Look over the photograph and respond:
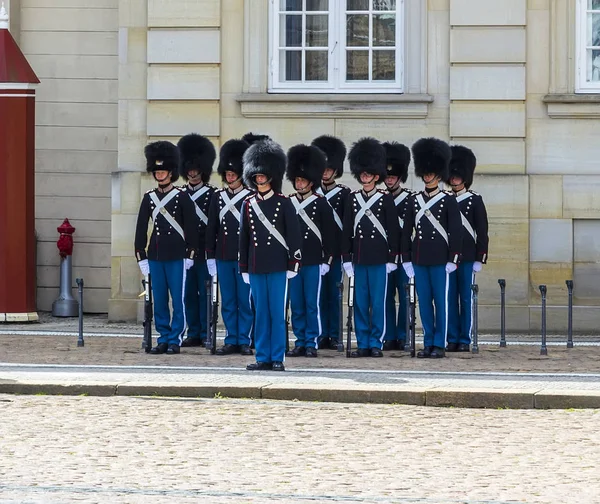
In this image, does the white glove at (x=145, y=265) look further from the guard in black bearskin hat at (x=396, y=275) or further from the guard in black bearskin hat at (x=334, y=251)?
Answer: the guard in black bearskin hat at (x=396, y=275)

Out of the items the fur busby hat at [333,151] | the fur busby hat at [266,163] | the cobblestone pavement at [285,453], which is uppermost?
the fur busby hat at [333,151]

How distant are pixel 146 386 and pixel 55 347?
3413 millimetres

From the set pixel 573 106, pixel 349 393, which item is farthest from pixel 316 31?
pixel 349 393

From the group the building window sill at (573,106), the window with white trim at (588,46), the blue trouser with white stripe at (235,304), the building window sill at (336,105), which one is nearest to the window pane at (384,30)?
Answer: the building window sill at (336,105)

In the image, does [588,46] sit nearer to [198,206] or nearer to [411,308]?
[411,308]

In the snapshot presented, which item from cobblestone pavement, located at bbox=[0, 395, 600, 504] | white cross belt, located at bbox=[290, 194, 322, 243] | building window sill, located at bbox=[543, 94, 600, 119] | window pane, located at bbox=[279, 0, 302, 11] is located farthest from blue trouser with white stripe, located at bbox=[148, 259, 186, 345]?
building window sill, located at bbox=[543, 94, 600, 119]

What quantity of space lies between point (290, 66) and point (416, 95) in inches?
54.2

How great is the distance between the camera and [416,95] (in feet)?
53.9

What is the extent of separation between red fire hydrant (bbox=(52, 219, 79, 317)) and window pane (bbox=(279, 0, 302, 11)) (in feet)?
11.1

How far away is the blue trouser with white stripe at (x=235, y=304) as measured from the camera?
13500mm

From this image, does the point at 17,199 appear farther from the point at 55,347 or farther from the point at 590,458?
the point at 590,458

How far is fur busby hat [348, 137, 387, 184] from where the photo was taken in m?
13.5

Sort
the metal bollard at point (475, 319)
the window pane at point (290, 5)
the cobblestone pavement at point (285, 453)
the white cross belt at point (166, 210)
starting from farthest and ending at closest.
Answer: the window pane at point (290, 5)
the metal bollard at point (475, 319)
the white cross belt at point (166, 210)
the cobblestone pavement at point (285, 453)

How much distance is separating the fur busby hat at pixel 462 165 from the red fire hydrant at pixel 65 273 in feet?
16.9
